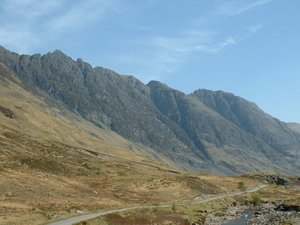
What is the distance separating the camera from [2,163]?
429 feet

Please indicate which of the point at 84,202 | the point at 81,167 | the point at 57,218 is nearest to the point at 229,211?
the point at 84,202

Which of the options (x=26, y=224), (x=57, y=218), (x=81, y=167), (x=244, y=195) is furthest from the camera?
(x=81, y=167)

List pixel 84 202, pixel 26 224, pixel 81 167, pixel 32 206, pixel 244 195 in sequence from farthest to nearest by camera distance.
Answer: pixel 81 167
pixel 244 195
pixel 84 202
pixel 32 206
pixel 26 224

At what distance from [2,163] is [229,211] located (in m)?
65.0

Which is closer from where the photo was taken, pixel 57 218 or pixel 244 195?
pixel 57 218

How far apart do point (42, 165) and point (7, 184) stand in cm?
4295

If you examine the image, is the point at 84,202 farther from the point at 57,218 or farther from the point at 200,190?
the point at 200,190

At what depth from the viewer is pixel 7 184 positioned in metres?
100

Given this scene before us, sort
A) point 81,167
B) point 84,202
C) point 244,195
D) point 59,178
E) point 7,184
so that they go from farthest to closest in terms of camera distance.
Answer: point 81,167 < point 244,195 < point 59,178 < point 7,184 < point 84,202

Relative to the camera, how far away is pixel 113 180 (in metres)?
143

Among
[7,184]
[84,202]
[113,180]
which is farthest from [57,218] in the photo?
[113,180]

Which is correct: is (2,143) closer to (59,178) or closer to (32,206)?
(59,178)

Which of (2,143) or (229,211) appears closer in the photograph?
(229,211)

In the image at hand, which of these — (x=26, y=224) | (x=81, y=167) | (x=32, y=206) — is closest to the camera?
(x=26, y=224)
